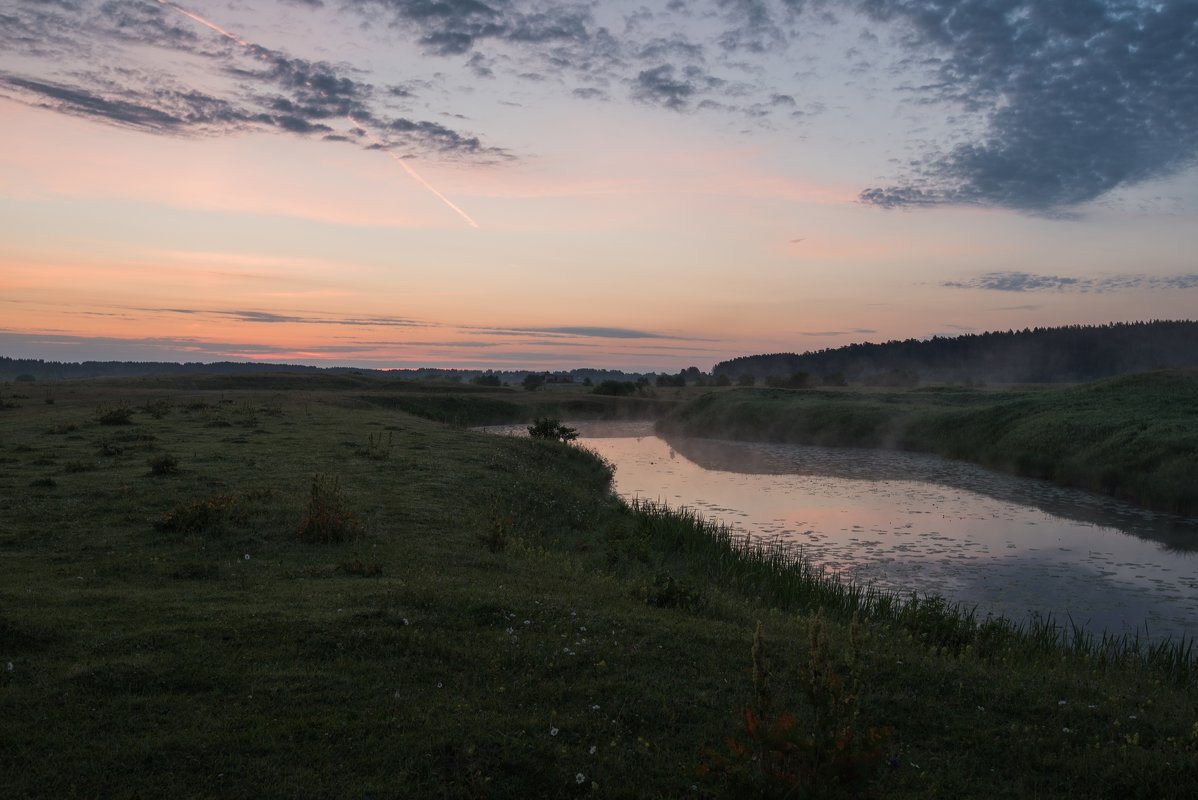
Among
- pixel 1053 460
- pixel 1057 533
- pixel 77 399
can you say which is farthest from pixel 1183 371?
pixel 77 399

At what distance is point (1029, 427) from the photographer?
50.1 meters

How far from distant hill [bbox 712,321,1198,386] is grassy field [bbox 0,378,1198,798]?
127 m

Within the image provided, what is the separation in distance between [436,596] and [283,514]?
8585 mm

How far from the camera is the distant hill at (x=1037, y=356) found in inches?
5591

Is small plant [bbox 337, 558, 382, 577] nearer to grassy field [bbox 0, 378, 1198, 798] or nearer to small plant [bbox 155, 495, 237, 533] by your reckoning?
grassy field [bbox 0, 378, 1198, 798]

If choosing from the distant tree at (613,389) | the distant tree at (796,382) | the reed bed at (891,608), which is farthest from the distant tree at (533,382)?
the reed bed at (891,608)

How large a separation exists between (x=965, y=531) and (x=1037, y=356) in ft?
528

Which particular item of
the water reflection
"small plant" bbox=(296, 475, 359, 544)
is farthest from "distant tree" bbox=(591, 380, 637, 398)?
"small plant" bbox=(296, 475, 359, 544)

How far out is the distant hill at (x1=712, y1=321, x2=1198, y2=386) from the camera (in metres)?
142

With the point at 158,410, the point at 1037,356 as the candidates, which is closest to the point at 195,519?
the point at 158,410

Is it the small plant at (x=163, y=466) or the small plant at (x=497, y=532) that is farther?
the small plant at (x=163, y=466)

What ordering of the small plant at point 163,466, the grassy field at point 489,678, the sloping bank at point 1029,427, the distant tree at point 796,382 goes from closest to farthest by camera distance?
the grassy field at point 489,678 < the small plant at point 163,466 < the sloping bank at point 1029,427 < the distant tree at point 796,382

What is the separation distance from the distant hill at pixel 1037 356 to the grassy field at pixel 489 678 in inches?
5014

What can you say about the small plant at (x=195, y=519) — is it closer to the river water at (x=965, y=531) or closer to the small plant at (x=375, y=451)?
the small plant at (x=375, y=451)
